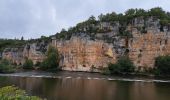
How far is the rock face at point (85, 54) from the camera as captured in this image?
10125cm

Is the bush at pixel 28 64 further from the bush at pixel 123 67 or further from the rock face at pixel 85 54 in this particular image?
the bush at pixel 123 67

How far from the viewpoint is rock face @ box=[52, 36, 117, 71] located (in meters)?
101

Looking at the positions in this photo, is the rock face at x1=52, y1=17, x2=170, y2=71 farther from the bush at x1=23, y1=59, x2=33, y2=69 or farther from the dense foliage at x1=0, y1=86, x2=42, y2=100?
the dense foliage at x1=0, y1=86, x2=42, y2=100

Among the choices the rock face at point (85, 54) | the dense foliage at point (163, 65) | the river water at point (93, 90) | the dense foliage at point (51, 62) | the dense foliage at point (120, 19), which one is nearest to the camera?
the river water at point (93, 90)

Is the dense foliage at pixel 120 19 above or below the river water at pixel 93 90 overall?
above

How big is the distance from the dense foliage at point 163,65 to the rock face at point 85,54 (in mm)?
16266

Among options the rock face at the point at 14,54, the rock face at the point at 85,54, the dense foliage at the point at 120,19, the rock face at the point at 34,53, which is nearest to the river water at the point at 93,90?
the dense foliage at the point at 120,19

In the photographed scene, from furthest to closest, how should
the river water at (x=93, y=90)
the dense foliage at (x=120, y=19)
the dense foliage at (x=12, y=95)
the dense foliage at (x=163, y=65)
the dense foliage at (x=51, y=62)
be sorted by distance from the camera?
the dense foliage at (x=51, y=62)
the dense foliage at (x=120, y=19)
the dense foliage at (x=163, y=65)
the river water at (x=93, y=90)
the dense foliage at (x=12, y=95)

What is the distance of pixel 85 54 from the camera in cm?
10588

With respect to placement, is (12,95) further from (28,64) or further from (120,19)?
(28,64)

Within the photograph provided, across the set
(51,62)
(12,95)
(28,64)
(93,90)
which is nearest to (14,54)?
(28,64)

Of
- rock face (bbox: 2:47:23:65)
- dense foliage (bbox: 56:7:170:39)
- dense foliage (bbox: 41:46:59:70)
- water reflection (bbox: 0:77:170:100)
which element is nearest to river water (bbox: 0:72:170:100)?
water reflection (bbox: 0:77:170:100)

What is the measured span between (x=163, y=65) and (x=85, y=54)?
2901cm

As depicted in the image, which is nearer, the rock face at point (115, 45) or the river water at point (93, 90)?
the river water at point (93, 90)
